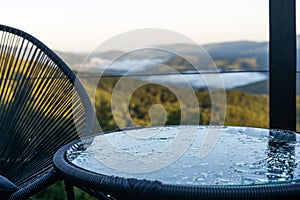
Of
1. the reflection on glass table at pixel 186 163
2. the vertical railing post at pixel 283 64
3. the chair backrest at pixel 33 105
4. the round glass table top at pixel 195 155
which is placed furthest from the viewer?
the vertical railing post at pixel 283 64

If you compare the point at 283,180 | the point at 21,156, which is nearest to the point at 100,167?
the point at 283,180

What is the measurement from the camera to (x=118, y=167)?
3.17 feet

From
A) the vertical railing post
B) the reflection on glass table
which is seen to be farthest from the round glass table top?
the vertical railing post

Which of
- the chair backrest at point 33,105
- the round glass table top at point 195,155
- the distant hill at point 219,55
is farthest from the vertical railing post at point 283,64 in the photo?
the chair backrest at point 33,105

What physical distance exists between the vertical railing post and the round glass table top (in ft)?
1.98

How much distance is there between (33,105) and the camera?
1.61 metres

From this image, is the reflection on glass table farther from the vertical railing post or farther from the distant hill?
the distant hill

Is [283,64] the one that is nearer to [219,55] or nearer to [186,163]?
[219,55]

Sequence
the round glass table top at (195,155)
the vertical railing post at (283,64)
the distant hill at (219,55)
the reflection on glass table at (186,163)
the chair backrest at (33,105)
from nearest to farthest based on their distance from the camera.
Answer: the reflection on glass table at (186,163) → the round glass table top at (195,155) → the chair backrest at (33,105) → the vertical railing post at (283,64) → the distant hill at (219,55)

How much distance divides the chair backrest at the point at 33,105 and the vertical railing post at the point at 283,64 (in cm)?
90

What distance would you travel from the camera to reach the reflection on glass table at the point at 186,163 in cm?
75

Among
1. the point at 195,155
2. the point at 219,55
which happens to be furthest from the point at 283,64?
the point at 195,155

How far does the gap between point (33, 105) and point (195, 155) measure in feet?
2.54

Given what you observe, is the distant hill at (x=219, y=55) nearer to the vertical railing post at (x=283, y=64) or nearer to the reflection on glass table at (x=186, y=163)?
the vertical railing post at (x=283, y=64)
